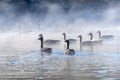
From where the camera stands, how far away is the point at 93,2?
8450 cm

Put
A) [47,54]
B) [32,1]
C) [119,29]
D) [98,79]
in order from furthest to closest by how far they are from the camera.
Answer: [32,1] → [119,29] → [47,54] → [98,79]

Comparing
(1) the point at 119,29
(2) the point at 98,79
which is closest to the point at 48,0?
(1) the point at 119,29

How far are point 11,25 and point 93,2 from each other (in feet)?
43.8

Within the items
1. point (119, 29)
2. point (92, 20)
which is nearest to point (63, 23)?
point (92, 20)

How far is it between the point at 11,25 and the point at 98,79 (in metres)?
55.1

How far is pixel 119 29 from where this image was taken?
237 ft

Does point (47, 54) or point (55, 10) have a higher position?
point (55, 10)

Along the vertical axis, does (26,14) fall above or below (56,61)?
above

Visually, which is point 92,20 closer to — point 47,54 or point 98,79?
point 47,54

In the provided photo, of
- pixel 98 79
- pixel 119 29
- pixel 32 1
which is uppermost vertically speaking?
pixel 32 1

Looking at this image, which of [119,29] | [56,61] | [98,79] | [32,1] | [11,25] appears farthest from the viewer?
[32,1]

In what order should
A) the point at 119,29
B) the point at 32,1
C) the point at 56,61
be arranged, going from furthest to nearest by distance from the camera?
the point at 32,1
the point at 119,29
the point at 56,61

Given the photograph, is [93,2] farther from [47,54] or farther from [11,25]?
[47,54]

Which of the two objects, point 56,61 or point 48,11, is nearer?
point 56,61
